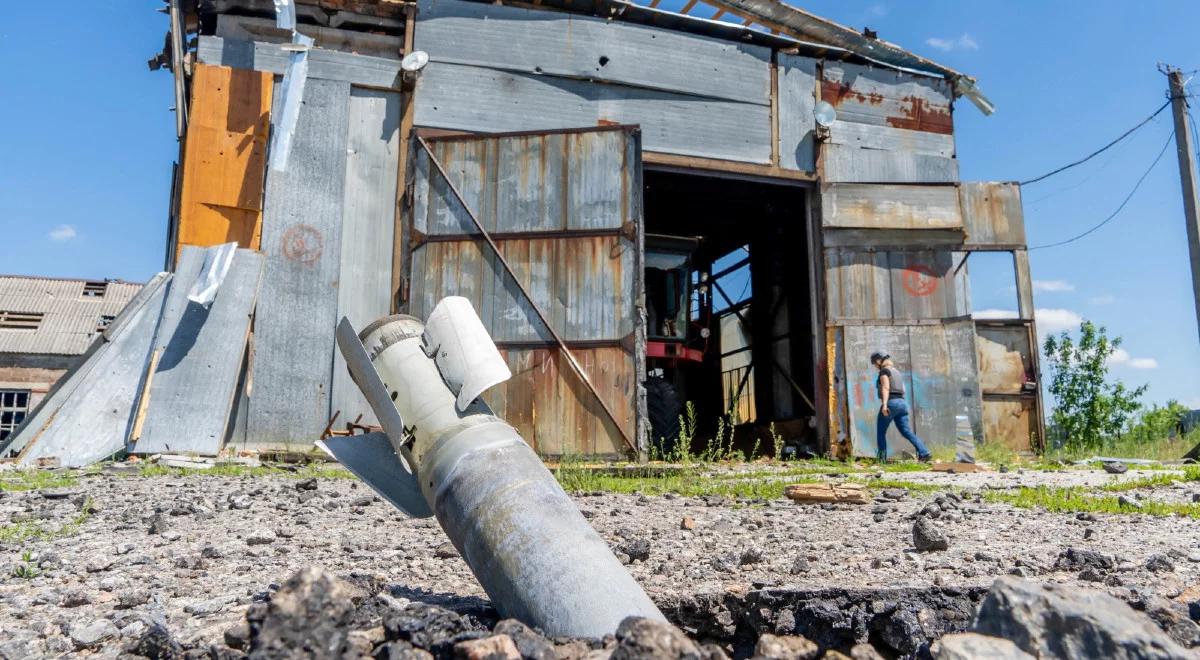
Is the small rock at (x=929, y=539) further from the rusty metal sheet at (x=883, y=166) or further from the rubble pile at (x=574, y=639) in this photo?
the rusty metal sheet at (x=883, y=166)

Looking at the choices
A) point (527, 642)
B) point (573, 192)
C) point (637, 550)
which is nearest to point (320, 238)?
point (573, 192)

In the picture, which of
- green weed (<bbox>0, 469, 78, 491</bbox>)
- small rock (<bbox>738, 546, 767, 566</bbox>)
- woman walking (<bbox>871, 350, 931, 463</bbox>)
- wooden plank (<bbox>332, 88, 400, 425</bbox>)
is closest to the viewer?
small rock (<bbox>738, 546, 767, 566</bbox>)

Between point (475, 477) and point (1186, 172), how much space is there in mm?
13106

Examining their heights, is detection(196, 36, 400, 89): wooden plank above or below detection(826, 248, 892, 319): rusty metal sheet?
above

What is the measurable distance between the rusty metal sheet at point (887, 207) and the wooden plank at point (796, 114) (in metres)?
0.50

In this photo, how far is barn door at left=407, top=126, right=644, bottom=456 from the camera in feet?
27.3

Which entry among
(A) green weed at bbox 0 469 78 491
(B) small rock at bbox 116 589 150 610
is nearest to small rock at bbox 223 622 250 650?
(B) small rock at bbox 116 589 150 610

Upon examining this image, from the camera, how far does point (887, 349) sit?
31.9ft

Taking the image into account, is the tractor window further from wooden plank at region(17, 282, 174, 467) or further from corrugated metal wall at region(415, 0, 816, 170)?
wooden plank at region(17, 282, 174, 467)

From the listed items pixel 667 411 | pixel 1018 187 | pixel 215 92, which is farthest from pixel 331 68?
pixel 1018 187

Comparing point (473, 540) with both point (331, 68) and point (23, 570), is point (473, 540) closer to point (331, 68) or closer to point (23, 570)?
point (23, 570)

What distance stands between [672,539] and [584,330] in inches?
193

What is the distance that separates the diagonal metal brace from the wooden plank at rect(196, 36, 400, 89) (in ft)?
2.81

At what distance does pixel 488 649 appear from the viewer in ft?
5.56
